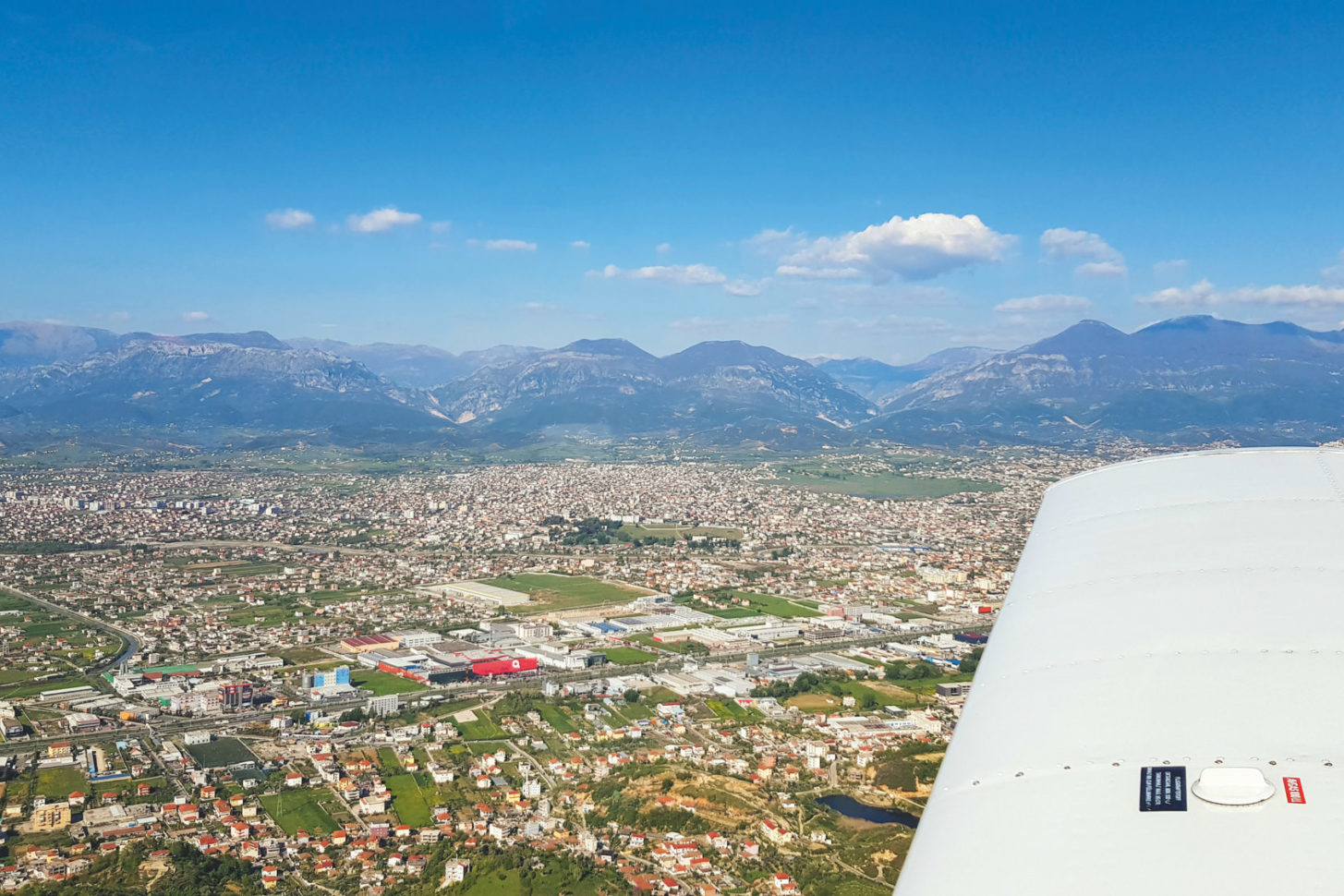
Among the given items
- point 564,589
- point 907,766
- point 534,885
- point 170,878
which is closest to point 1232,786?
point 534,885

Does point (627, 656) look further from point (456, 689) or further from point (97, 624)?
point (97, 624)

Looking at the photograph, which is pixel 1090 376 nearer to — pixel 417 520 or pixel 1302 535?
pixel 417 520

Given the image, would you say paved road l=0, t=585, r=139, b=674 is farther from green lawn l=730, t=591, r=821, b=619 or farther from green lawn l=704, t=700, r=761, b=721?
green lawn l=730, t=591, r=821, b=619

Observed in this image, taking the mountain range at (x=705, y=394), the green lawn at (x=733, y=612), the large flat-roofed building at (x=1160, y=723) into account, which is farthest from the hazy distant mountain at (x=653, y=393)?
the large flat-roofed building at (x=1160, y=723)

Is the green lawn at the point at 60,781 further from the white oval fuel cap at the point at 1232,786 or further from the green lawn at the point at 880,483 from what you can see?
the green lawn at the point at 880,483

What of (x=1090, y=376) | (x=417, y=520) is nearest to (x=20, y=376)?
(x=417, y=520)

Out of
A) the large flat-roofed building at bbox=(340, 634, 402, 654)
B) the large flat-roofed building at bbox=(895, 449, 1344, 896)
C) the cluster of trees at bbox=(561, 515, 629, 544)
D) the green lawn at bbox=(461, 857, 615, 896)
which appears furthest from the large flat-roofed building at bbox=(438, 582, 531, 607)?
the large flat-roofed building at bbox=(895, 449, 1344, 896)

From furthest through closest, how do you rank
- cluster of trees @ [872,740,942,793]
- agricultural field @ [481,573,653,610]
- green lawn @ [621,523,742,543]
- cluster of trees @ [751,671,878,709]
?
green lawn @ [621,523,742,543]
agricultural field @ [481,573,653,610]
cluster of trees @ [751,671,878,709]
cluster of trees @ [872,740,942,793]
